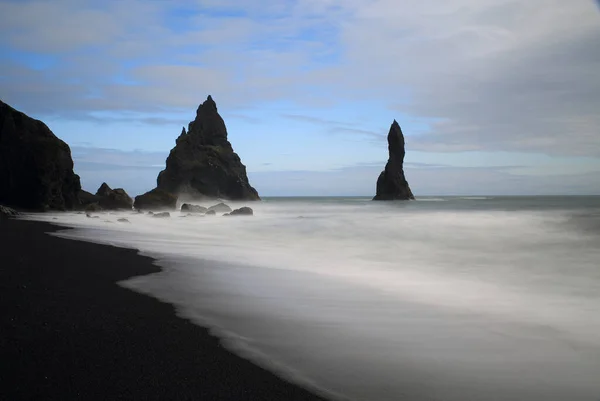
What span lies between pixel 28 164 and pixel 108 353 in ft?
110

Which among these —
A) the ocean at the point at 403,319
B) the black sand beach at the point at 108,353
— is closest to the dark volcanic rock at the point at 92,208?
the ocean at the point at 403,319

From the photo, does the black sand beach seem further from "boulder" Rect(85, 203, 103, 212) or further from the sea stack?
the sea stack

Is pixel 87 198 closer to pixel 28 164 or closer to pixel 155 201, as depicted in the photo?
pixel 155 201

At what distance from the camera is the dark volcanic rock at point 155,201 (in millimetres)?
39656

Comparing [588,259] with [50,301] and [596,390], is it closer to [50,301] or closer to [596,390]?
[596,390]

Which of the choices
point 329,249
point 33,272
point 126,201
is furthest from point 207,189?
point 33,272

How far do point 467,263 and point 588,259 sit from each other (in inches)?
127

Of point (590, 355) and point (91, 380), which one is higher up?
point (91, 380)

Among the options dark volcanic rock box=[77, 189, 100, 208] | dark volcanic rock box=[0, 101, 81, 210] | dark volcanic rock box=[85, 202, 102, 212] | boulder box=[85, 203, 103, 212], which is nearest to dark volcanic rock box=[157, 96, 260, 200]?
dark volcanic rock box=[77, 189, 100, 208]

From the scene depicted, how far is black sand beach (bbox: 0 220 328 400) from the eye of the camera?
113 inches

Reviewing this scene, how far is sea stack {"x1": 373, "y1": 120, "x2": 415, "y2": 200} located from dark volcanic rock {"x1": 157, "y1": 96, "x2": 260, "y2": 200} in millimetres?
28907

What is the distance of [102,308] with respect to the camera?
480 cm

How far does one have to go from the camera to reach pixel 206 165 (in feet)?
298

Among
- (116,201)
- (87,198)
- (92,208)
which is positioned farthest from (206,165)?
(92,208)
